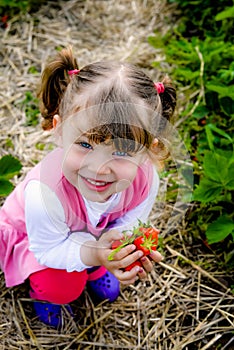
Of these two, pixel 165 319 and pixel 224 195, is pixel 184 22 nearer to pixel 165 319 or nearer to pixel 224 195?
pixel 224 195

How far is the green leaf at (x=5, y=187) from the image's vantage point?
6.53ft

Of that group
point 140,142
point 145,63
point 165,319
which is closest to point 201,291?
point 165,319

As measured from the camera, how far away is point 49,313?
6.88ft

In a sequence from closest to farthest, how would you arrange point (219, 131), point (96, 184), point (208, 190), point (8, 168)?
1. point (96, 184)
2. point (8, 168)
3. point (208, 190)
4. point (219, 131)

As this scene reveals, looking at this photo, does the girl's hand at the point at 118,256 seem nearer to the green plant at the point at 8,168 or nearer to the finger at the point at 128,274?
the finger at the point at 128,274

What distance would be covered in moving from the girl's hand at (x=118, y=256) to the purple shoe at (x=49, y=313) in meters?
0.46

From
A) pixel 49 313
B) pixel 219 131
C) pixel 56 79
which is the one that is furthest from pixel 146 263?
pixel 219 131

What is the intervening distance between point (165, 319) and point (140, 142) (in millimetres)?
944

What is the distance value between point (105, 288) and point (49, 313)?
24 cm

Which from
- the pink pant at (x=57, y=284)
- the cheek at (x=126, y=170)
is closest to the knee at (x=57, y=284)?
the pink pant at (x=57, y=284)

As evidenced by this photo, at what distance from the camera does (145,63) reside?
3250mm

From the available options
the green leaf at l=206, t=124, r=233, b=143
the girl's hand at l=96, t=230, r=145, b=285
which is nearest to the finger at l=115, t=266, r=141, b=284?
the girl's hand at l=96, t=230, r=145, b=285

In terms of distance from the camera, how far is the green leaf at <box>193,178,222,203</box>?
85.3 inches

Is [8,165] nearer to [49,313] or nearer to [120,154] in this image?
[49,313]
